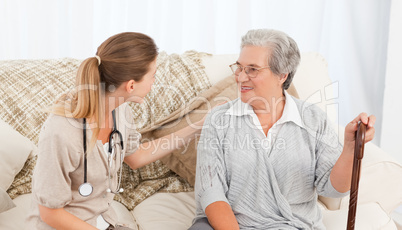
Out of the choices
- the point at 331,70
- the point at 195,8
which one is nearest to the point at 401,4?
the point at 331,70

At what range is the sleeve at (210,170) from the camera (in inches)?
66.7

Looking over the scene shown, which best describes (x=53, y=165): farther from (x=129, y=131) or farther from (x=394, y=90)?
(x=394, y=90)

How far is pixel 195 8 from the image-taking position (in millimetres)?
3186

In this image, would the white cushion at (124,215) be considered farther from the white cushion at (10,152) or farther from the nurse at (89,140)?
the white cushion at (10,152)

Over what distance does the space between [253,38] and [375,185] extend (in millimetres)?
877

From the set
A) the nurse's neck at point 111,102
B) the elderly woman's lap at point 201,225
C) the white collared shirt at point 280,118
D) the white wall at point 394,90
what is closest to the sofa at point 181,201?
the elderly woman's lap at point 201,225

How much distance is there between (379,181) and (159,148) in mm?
984

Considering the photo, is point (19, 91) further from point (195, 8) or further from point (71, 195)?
point (195, 8)

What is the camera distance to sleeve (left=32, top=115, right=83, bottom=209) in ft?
4.54

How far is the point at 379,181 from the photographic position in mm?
1970

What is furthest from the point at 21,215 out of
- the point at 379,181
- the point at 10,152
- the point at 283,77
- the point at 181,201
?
the point at 379,181

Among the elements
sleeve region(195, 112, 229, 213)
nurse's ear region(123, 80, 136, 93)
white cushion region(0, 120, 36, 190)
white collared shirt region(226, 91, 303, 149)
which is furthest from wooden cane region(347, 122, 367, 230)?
white cushion region(0, 120, 36, 190)

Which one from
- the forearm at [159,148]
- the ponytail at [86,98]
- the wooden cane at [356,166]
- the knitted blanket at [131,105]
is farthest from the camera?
the knitted blanket at [131,105]

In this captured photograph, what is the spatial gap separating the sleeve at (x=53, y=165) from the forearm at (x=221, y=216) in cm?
53
